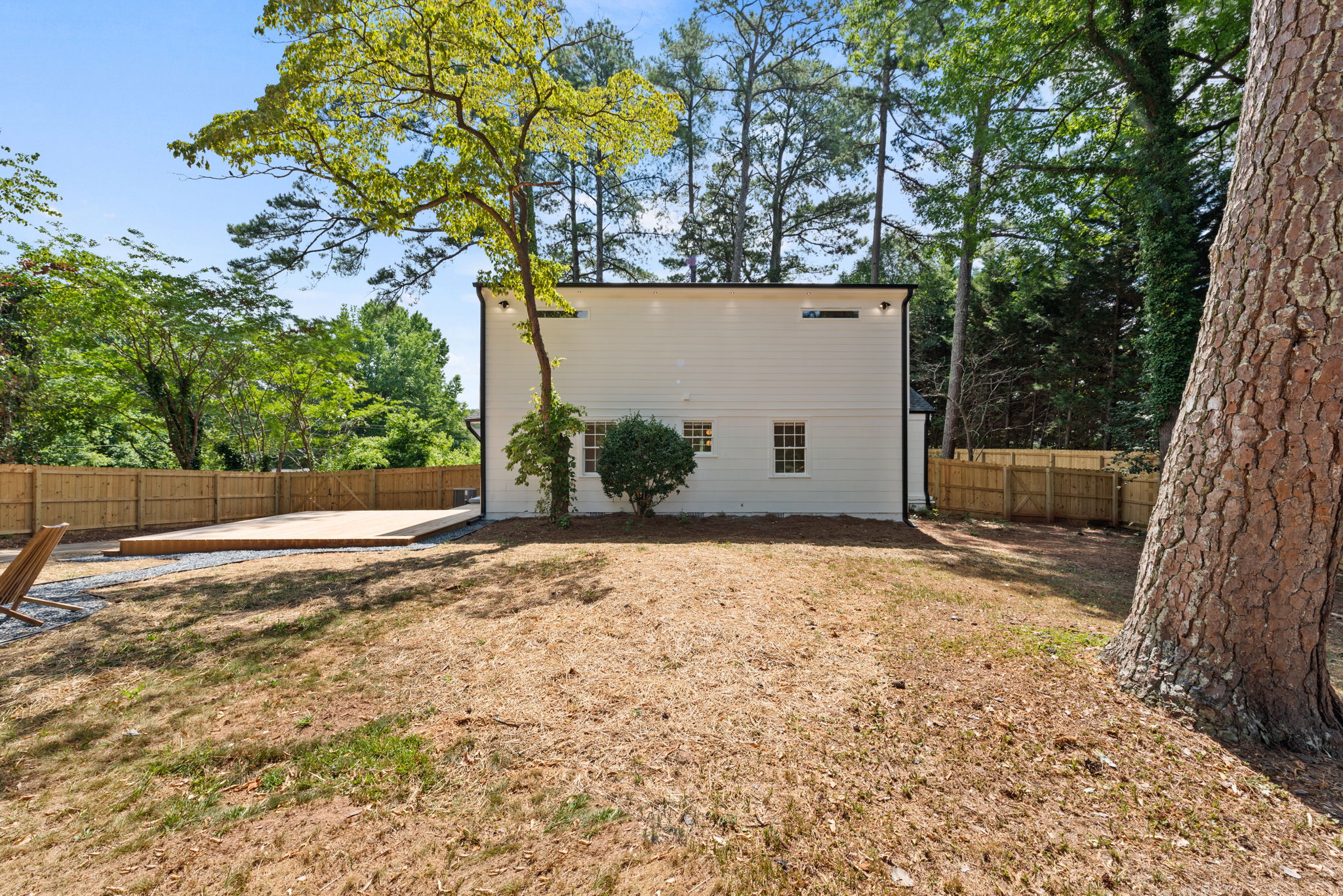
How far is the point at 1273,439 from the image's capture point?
2.17 metres

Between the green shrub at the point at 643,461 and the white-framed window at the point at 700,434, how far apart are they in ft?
2.88

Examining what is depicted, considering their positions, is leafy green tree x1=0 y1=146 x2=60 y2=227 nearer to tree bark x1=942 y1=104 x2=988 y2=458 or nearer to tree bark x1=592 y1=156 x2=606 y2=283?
tree bark x1=592 y1=156 x2=606 y2=283

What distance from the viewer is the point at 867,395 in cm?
1047

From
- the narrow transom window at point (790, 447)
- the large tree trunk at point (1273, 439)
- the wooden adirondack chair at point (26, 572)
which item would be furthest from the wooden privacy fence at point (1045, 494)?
the wooden adirondack chair at point (26, 572)

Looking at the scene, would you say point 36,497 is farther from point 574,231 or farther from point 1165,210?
point 1165,210

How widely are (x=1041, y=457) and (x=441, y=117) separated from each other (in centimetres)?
2075

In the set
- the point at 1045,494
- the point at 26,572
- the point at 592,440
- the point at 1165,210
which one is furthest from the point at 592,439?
the point at 1165,210

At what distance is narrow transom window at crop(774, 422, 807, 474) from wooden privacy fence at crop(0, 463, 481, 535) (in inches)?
398

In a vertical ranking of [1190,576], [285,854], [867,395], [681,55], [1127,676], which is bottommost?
[285,854]

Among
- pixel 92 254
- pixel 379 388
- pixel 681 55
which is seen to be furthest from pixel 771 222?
pixel 379 388

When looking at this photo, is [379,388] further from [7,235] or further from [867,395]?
[867,395]

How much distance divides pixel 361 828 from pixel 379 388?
31.5m

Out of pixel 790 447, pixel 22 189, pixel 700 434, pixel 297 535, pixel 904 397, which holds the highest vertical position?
pixel 22 189

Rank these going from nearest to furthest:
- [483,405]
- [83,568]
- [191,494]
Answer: [83,568]
[483,405]
[191,494]
